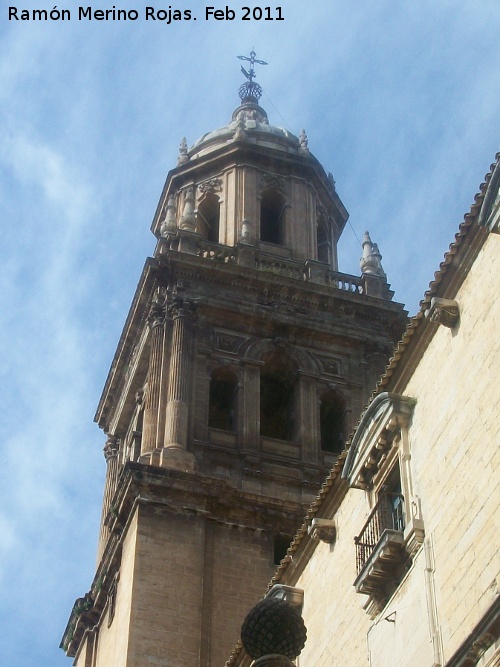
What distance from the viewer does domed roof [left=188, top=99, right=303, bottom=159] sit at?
134 feet

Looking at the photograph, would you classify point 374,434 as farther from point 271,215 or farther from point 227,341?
A: point 271,215

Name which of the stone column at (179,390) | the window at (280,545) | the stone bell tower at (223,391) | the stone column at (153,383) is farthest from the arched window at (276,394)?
the window at (280,545)

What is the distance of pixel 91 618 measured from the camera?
30094 millimetres

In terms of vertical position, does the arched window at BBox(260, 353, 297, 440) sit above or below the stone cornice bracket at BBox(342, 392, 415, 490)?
above

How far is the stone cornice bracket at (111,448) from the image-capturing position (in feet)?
120

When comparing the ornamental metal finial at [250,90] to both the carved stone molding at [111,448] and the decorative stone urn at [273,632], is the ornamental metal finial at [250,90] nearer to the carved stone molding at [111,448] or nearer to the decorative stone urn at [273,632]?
the carved stone molding at [111,448]

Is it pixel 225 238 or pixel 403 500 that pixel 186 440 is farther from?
pixel 403 500

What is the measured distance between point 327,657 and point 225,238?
21.2 m

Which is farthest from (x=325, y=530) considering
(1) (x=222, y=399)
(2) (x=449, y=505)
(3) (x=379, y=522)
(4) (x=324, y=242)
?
(4) (x=324, y=242)

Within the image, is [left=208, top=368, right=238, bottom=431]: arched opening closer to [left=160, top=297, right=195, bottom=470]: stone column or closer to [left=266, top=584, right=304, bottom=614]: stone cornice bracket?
[left=160, top=297, right=195, bottom=470]: stone column

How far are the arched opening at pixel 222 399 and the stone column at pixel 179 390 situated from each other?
118 cm

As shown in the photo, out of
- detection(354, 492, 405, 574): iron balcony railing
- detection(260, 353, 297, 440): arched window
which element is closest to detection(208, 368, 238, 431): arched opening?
detection(260, 353, 297, 440): arched window

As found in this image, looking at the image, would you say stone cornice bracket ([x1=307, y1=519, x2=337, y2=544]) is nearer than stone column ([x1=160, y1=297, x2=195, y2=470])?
Yes

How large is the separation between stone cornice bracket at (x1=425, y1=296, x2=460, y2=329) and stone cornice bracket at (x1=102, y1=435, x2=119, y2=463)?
2183 cm
